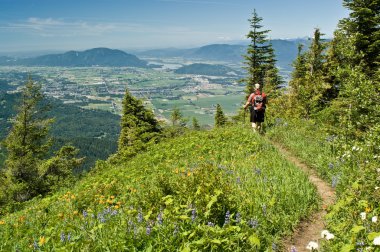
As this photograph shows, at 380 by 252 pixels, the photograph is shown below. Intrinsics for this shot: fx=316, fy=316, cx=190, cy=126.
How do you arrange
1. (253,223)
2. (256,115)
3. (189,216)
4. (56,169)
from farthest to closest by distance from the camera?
(56,169), (256,115), (189,216), (253,223)

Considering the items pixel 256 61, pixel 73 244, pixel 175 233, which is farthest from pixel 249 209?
pixel 256 61

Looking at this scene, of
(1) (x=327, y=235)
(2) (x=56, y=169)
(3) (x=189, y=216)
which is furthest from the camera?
(2) (x=56, y=169)

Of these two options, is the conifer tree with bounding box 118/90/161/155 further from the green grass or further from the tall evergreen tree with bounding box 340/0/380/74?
the green grass

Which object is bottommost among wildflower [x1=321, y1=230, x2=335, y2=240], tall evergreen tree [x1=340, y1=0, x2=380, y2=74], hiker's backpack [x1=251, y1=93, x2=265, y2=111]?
wildflower [x1=321, y1=230, x2=335, y2=240]

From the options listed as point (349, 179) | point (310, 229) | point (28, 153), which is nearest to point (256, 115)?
point (349, 179)

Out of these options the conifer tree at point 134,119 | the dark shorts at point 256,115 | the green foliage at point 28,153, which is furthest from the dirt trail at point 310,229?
the conifer tree at point 134,119

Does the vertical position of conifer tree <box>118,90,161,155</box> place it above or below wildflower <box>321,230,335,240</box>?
below

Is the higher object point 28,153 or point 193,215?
point 193,215

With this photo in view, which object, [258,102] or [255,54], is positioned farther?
[255,54]

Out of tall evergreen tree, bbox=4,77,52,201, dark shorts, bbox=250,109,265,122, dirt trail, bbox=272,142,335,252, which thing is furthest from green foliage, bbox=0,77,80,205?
dirt trail, bbox=272,142,335,252

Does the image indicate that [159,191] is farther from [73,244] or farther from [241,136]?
[241,136]

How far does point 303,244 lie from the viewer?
5359 millimetres

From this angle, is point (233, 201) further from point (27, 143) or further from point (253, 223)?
point (27, 143)

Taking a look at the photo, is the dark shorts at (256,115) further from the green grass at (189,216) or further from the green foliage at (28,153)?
the green foliage at (28,153)
